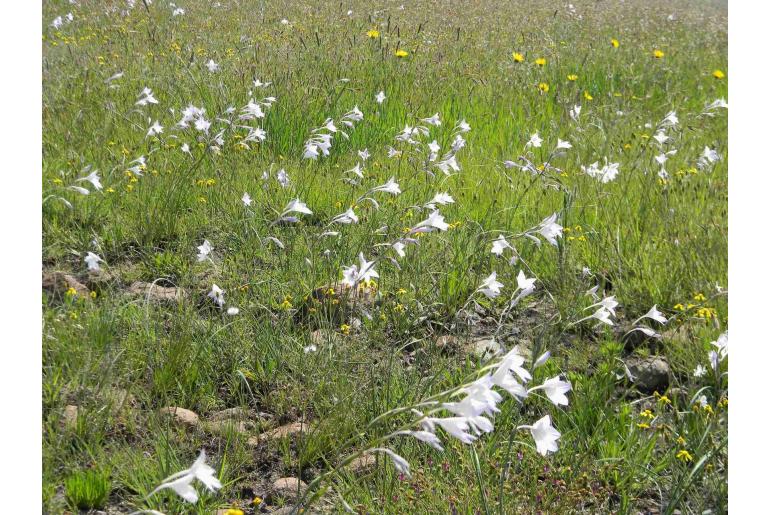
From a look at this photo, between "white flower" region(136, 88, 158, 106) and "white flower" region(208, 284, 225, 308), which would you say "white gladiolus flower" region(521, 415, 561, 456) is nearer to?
"white flower" region(208, 284, 225, 308)

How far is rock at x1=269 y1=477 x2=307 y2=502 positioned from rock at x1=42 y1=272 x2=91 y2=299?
3.05ft

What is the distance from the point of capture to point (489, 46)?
4.65 meters

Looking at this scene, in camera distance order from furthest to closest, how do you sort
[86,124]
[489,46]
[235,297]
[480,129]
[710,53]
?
[710,53] < [489,46] < [480,129] < [86,124] < [235,297]

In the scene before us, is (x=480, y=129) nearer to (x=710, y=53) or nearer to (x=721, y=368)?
(x=721, y=368)

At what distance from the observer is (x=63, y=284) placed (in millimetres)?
2314

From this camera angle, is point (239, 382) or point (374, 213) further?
point (374, 213)

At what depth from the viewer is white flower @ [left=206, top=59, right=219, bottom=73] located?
3465mm

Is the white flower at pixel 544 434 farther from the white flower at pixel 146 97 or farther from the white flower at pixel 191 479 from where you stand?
the white flower at pixel 146 97

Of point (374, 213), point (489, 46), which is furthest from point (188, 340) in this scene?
point (489, 46)

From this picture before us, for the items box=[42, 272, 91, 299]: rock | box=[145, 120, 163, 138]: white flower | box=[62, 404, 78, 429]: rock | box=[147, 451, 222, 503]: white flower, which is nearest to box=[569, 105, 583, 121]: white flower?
box=[145, 120, 163, 138]: white flower

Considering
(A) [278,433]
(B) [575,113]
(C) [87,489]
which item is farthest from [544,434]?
(B) [575,113]

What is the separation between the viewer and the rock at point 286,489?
5.96 ft

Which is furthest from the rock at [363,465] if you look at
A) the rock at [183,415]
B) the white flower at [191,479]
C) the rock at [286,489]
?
the white flower at [191,479]
